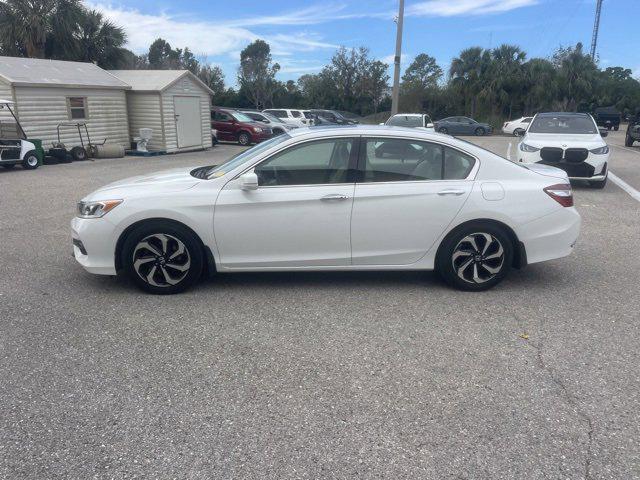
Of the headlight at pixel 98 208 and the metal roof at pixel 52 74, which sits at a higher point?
the metal roof at pixel 52 74

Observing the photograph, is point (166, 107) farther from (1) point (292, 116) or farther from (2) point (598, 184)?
(2) point (598, 184)

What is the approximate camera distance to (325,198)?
492cm

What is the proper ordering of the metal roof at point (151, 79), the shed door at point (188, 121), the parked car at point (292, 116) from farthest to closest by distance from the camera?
the parked car at point (292, 116) < the shed door at point (188, 121) < the metal roof at point (151, 79)

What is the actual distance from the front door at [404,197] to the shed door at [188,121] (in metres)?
→ 17.5

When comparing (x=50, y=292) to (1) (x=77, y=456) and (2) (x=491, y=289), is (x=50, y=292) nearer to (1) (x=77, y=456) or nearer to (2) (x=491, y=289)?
(1) (x=77, y=456)

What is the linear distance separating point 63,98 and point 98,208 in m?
15.0

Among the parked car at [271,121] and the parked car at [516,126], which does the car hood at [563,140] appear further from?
the parked car at [516,126]

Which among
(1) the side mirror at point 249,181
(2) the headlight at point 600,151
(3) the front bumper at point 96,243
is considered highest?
(1) the side mirror at point 249,181

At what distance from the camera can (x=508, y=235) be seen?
16.8 feet

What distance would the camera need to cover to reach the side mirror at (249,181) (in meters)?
4.79

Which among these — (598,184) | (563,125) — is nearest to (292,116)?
(563,125)

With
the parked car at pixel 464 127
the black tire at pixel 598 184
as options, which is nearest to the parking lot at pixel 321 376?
the black tire at pixel 598 184

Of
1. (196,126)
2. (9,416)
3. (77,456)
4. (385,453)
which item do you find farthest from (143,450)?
(196,126)

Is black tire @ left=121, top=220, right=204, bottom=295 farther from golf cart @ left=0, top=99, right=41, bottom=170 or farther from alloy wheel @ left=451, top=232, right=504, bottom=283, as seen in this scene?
golf cart @ left=0, top=99, right=41, bottom=170
